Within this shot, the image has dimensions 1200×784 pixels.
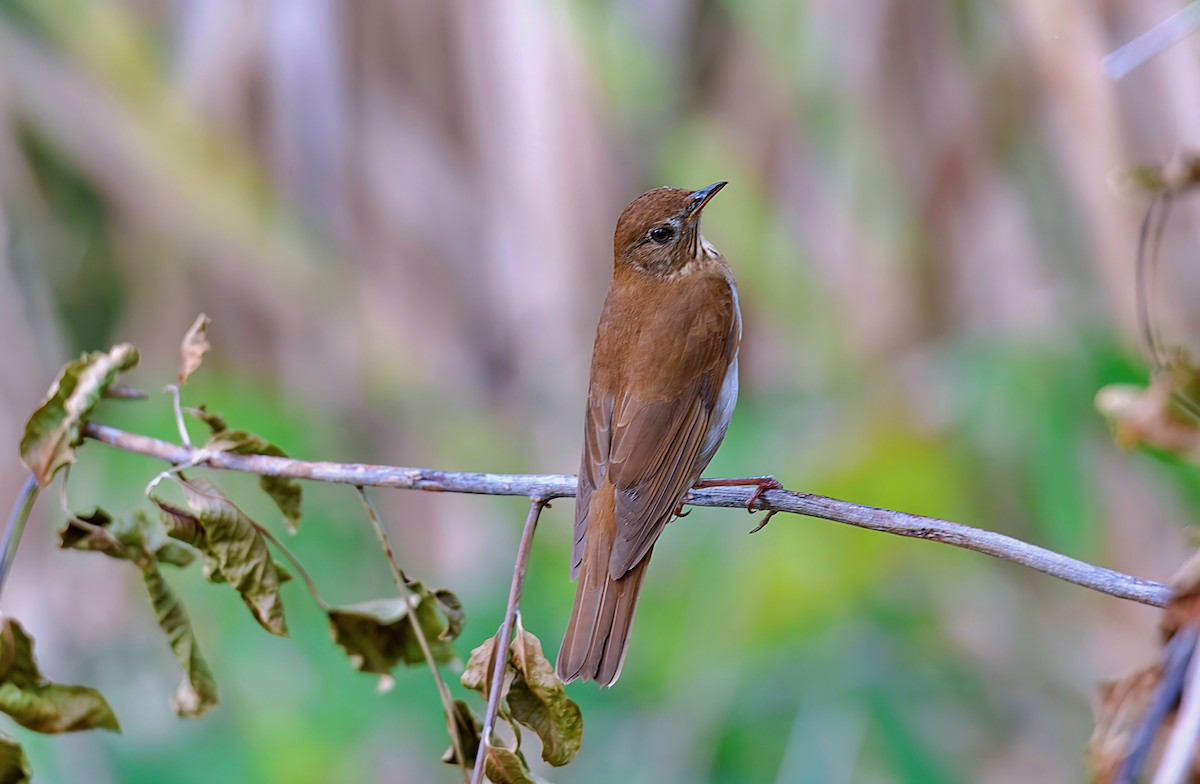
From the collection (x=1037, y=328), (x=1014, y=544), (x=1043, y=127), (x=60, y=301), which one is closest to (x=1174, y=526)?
(x=1037, y=328)

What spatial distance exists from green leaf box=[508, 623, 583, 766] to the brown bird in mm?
464

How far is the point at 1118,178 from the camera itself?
5.16ft

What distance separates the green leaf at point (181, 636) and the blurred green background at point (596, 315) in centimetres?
164

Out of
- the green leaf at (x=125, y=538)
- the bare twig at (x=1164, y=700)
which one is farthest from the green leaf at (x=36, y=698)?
the bare twig at (x=1164, y=700)

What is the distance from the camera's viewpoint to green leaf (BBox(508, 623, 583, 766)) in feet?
6.15

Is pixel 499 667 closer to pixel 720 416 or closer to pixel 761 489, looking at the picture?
pixel 761 489

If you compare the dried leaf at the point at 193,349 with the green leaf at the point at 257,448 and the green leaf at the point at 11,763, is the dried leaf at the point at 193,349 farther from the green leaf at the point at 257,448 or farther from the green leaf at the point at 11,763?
the green leaf at the point at 11,763

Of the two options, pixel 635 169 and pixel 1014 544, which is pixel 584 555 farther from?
pixel 635 169

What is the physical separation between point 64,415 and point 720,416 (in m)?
1.52

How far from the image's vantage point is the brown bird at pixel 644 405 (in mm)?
2520

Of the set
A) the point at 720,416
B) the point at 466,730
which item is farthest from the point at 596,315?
the point at 466,730

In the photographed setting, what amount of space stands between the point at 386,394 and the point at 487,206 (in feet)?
3.15

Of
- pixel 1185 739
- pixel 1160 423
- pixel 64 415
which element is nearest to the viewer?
pixel 1185 739

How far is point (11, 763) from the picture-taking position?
199 centimetres
